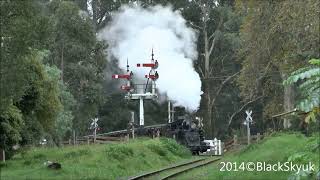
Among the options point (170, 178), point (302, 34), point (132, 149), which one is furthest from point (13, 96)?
point (132, 149)

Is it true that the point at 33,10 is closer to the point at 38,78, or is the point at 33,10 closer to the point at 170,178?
the point at 170,178

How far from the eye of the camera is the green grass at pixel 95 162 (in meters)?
19.4

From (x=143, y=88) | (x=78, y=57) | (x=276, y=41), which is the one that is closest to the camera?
(x=276, y=41)

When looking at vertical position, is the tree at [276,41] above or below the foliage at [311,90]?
above

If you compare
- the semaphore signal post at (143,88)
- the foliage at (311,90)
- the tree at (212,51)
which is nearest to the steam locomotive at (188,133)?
the semaphore signal post at (143,88)

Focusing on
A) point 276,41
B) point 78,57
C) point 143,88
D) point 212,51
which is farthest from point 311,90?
point 212,51

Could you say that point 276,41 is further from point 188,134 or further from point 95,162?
point 188,134

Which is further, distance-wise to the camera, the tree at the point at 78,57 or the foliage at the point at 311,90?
the tree at the point at 78,57

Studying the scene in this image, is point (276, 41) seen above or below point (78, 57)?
below

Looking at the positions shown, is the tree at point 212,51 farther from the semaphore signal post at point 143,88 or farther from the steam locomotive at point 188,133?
the steam locomotive at point 188,133

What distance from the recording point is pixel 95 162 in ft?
73.7

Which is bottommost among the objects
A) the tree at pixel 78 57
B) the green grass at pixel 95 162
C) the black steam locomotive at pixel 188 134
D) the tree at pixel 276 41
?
the green grass at pixel 95 162

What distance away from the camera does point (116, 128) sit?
197 ft

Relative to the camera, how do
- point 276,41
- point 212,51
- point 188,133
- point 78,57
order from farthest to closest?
1. point 212,51
2. point 78,57
3. point 188,133
4. point 276,41
